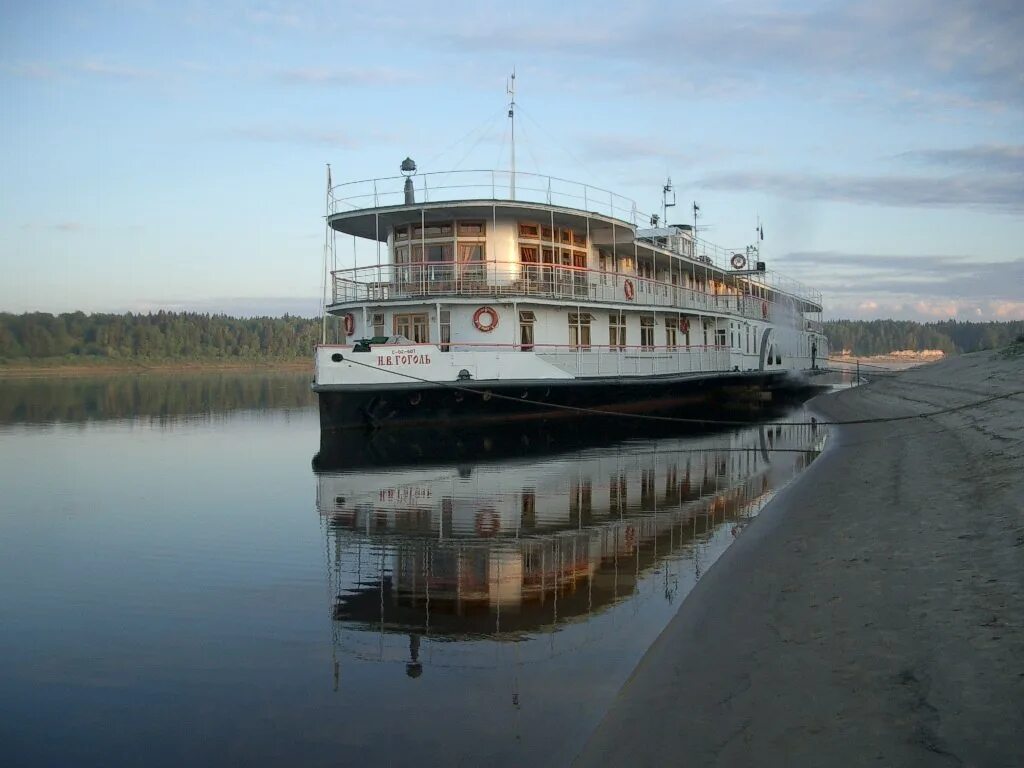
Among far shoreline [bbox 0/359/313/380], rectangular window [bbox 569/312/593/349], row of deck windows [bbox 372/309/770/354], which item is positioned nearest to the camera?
row of deck windows [bbox 372/309/770/354]

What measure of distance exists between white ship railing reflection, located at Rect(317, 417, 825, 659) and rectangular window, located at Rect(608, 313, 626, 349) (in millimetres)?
10276

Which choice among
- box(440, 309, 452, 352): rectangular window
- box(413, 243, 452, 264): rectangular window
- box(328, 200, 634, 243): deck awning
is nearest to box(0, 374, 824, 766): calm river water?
box(440, 309, 452, 352): rectangular window

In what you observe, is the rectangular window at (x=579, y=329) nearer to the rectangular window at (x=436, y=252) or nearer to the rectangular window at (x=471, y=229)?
the rectangular window at (x=471, y=229)

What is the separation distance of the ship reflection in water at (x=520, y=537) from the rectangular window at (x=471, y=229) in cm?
857

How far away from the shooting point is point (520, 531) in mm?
11789

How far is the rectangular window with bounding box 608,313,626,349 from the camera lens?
1192 inches

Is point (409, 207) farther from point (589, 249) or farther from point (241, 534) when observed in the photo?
point (241, 534)

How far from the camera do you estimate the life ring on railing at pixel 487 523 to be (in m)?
11.8

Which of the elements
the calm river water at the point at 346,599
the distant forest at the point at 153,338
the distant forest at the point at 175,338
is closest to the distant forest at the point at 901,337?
the distant forest at the point at 175,338

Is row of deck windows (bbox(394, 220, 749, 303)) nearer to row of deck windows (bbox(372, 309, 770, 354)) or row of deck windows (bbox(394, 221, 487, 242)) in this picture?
row of deck windows (bbox(394, 221, 487, 242))

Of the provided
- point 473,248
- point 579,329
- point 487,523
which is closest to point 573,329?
point 579,329

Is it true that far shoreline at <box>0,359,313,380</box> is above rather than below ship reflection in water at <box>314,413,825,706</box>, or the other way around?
above

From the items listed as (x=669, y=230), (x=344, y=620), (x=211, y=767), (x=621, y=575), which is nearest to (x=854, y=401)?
(x=669, y=230)

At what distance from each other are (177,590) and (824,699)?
705cm
